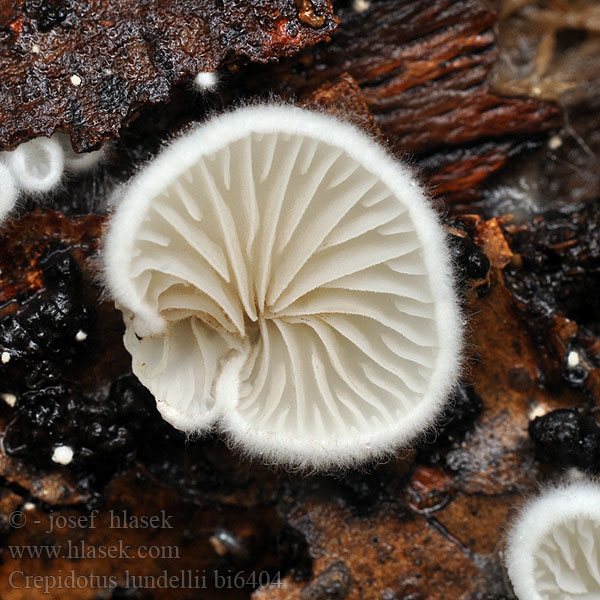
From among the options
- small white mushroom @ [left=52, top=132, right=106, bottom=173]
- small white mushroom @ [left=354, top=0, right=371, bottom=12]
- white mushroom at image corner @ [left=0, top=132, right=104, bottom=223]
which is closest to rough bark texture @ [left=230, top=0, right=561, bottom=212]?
small white mushroom @ [left=354, top=0, right=371, bottom=12]

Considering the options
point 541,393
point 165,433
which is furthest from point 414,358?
point 165,433

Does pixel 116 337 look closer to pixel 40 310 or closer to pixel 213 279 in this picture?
pixel 40 310

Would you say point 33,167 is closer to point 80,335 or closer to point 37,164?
point 37,164

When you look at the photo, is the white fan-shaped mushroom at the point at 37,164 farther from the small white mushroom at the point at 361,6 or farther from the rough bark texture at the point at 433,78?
the small white mushroom at the point at 361,6

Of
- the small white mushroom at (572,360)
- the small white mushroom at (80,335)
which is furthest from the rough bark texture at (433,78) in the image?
the small white mushroom at (80,335)

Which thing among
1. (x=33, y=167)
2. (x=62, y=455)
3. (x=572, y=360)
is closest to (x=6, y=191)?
(x=33, y=167)

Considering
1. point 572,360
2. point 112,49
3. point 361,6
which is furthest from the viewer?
point 361,6
